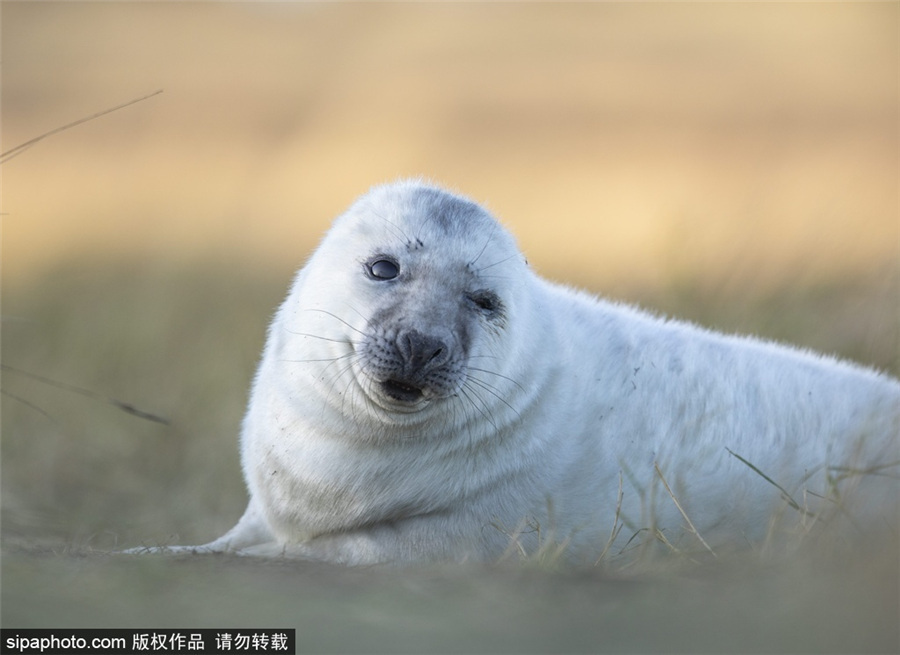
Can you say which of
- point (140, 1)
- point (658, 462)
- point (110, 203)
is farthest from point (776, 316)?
point (140, 1)

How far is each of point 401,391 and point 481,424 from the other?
16.4 inches

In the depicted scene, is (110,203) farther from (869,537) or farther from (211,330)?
(869,537)

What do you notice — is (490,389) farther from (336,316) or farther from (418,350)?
(336,316)

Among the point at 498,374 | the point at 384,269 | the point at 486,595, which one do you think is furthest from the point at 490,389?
the point at 486,595

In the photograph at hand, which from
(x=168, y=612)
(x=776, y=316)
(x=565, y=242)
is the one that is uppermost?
(x=565, y=242)

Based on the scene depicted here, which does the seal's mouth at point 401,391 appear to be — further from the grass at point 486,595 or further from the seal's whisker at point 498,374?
the grass at point 486,595

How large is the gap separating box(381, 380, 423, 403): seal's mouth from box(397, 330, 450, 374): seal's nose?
0.08 metres

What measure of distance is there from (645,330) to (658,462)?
2.06ft

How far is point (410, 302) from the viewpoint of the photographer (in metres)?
3.50

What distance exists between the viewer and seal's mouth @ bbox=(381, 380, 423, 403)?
3398mm

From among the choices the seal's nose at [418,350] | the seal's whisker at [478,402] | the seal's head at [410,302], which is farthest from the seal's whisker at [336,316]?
the seal's whisker at [478,402]

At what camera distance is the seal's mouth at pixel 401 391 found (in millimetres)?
3398

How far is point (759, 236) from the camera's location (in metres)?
7.56

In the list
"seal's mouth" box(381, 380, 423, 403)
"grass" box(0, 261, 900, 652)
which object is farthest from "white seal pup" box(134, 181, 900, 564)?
"grass" box(0, 261, 900, 652)
